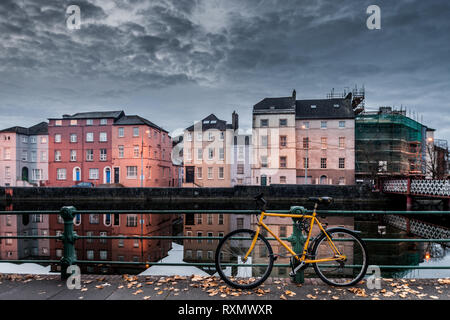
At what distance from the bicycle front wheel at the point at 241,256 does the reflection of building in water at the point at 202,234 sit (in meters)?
7.84

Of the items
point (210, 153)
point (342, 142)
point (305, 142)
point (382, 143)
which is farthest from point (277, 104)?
point (382, 143)

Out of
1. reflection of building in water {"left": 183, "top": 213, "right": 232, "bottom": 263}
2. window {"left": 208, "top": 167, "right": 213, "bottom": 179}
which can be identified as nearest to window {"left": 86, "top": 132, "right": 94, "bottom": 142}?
window {"left": 208, "top": 167, "right": 213, "bottom": 179}

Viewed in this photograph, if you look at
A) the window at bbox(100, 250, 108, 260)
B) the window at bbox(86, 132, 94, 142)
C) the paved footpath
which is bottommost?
the window at bbox(100, 250, 108, 260)

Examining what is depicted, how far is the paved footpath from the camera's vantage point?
12.3 feet

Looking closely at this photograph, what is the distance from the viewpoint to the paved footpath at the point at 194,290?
3.76 metres

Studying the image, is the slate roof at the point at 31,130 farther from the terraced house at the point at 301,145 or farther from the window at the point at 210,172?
the terraced house at the point at 301,145

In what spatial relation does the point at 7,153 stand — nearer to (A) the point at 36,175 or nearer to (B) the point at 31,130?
(B) the point at 31,130

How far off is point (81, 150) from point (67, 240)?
44792 mm

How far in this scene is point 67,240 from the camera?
4.47 metres

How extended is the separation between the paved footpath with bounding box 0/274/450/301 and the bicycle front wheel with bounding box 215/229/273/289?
14cm

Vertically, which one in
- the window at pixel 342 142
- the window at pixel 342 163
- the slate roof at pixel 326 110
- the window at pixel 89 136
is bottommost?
the window at pixel 342 163

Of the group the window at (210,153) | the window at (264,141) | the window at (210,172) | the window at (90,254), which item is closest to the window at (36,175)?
the window at (210,172)

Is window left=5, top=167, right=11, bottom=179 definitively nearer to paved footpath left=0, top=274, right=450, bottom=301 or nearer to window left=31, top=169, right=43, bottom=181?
window left=31, top=169, right=43, bottom=181
